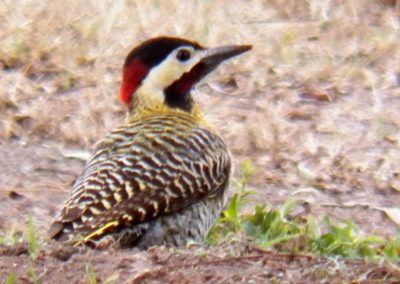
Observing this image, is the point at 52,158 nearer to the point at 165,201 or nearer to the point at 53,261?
the point at 165,201

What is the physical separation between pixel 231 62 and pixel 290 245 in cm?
334

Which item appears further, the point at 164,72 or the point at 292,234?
the point at 164,72

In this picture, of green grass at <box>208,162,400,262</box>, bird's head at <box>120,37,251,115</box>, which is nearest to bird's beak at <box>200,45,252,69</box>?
bird's head at <box>120,37,251,115</box>

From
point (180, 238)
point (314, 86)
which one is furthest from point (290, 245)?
point (314, 86)

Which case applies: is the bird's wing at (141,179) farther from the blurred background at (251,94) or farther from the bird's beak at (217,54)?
the blurred background at (251,94)

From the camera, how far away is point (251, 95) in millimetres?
9570

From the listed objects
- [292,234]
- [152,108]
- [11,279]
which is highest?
[11,279]

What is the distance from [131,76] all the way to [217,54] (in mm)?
539

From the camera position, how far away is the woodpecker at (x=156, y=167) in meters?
6.52

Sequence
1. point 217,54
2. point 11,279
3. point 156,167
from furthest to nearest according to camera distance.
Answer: point 217,54 < point 156,167 < point 11,279

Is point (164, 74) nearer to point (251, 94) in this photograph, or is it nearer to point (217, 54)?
point (217, 54)

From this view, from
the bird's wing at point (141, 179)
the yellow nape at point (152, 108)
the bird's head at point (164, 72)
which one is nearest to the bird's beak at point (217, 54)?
the bird's head at point (164, 72)

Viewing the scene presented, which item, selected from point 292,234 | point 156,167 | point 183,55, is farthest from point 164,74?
point 292,234

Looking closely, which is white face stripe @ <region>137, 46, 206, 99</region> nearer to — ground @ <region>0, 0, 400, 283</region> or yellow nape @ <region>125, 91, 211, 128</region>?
yellow nape @ <region>125, 91, 211, 128</region>
